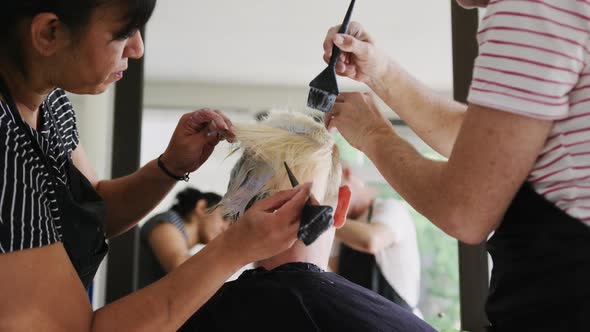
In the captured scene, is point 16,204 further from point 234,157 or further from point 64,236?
point 234,157

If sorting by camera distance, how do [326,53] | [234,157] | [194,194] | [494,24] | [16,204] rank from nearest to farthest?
[494,24] → [16,204] → [326,53] → [234,157] → [194,194]

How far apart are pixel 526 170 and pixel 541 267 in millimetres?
146

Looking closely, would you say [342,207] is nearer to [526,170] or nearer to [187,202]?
[526,170]

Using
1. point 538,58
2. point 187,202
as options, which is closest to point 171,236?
point 187,202

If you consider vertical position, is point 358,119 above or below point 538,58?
below

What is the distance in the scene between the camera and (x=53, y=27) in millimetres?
1067

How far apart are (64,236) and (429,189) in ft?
2.15

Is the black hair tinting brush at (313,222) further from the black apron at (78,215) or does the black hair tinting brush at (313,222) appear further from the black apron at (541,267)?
the black apron at (78,215)

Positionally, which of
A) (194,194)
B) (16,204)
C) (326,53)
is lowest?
(194,194)

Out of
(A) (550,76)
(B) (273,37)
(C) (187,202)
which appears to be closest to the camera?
(A) (550,76)

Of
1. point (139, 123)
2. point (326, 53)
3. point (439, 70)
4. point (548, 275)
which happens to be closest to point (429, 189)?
point (548, 275)

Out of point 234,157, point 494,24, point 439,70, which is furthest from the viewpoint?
point 439,70

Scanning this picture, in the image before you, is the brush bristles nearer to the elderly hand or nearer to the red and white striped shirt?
the elderly hand

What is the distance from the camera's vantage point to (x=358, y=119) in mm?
1224
